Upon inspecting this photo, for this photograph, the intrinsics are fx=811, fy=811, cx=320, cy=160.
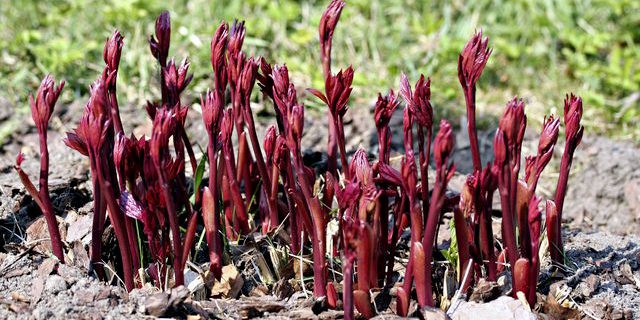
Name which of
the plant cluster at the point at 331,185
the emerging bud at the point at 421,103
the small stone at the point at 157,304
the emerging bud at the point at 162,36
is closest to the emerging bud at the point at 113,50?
the plant cluster at the point at 331,185

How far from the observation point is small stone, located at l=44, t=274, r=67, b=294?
2492 mm

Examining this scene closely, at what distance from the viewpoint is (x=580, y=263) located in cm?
278

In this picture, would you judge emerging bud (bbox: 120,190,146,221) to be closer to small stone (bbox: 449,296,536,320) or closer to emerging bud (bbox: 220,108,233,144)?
emerging bud (bbox: 220,108,233,144)

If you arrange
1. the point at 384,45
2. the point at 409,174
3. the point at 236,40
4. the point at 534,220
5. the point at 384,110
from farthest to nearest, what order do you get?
the point at 384,45
the point at 236,40
the point at 384,110
the point at 534,220
the point at 409,174

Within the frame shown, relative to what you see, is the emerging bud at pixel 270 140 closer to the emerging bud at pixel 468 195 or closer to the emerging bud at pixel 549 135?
the emerging bud at pixel 468 195

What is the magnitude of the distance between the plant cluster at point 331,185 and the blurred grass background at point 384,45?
1.98 m

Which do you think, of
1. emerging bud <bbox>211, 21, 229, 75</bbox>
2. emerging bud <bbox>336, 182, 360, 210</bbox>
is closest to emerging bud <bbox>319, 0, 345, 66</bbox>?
emerging bud <bbox>211, 21, 229, 75</bbox>

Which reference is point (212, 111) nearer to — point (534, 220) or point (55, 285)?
point (55, 285)

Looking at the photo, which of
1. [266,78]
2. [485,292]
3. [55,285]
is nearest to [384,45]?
[266,78]

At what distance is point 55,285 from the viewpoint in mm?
2502

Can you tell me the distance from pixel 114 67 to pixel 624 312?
1.80m

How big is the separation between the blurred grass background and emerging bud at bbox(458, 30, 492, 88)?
2201mm

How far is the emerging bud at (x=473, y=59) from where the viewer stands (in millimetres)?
2375

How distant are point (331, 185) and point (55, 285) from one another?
36.2 inches
